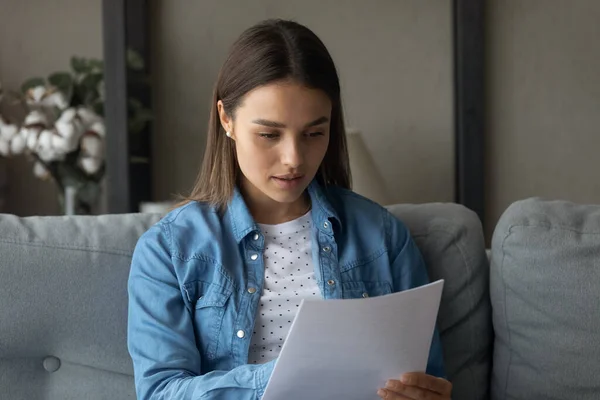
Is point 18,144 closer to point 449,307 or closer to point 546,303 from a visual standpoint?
point 449,307

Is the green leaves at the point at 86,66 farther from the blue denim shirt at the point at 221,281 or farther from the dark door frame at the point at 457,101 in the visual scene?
the blue denim shirt at the point at 221,281

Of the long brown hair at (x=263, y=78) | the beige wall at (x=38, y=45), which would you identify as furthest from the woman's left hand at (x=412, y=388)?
the beige wall at (x=38, y=45)

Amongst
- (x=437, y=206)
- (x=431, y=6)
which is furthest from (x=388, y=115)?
(x=437, y=206)

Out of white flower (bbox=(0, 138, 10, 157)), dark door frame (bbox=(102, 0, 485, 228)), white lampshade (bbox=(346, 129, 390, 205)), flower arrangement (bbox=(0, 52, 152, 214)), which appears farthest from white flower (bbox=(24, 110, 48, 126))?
white lampshade (bbox=(346, 129, 390, 205))

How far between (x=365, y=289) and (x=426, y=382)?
0.91ft

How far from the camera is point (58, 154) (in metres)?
2.65

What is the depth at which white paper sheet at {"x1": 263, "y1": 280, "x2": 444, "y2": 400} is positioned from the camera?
1.14 m

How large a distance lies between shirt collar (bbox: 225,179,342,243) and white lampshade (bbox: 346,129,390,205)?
779 millimetres

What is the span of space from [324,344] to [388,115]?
1655 mm

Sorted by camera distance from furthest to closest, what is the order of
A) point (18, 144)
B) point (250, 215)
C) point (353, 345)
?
point (18, 144), point (250, 215), point (353, 345)

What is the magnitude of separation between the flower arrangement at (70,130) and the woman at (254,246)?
1164 mm

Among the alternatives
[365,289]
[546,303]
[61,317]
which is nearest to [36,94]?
[61,317]

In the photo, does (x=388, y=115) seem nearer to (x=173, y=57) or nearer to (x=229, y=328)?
(x=173, y=57)

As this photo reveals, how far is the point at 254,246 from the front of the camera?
4.93 ft
